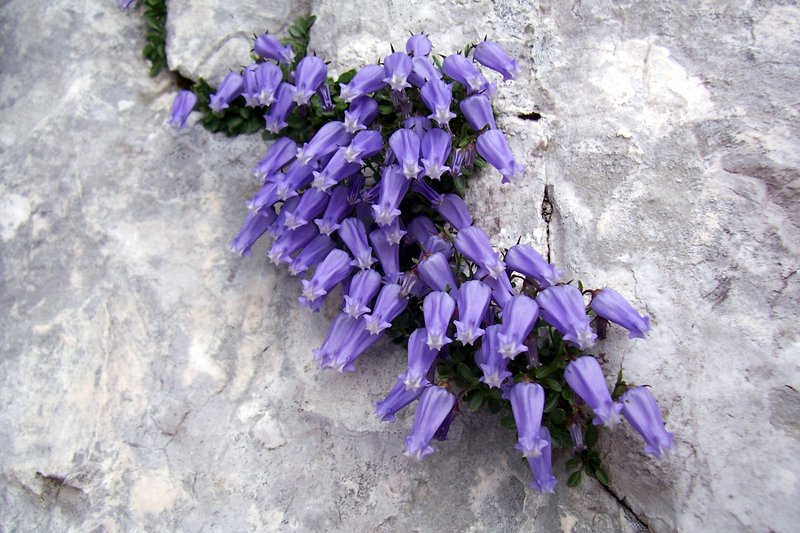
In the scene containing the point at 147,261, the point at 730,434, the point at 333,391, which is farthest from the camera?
the point at 147,261

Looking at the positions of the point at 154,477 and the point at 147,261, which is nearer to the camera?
the point at 154,477

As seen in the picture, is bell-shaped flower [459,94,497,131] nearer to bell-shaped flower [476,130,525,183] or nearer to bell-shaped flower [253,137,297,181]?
bell-shaped flower [476,130,525,183]

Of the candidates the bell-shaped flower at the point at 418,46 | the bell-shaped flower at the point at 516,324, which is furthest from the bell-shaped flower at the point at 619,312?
the bell-shaped flower at the point at 418,46

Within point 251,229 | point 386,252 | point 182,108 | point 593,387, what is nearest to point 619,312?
point 593,387

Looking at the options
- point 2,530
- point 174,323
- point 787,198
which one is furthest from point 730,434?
point 2,530

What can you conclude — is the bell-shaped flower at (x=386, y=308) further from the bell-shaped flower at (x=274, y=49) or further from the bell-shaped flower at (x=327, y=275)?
the bell-shaped flower at (x=274, y=49)

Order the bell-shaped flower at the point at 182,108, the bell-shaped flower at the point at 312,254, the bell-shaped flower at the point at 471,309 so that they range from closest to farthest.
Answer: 1. the bell-shaped flower at the point at 471,309
2. the bell-shaped flower at the point at 312,254
3. the bell-shaped flower at the point at 182,108

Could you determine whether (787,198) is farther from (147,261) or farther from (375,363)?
(147,261)
